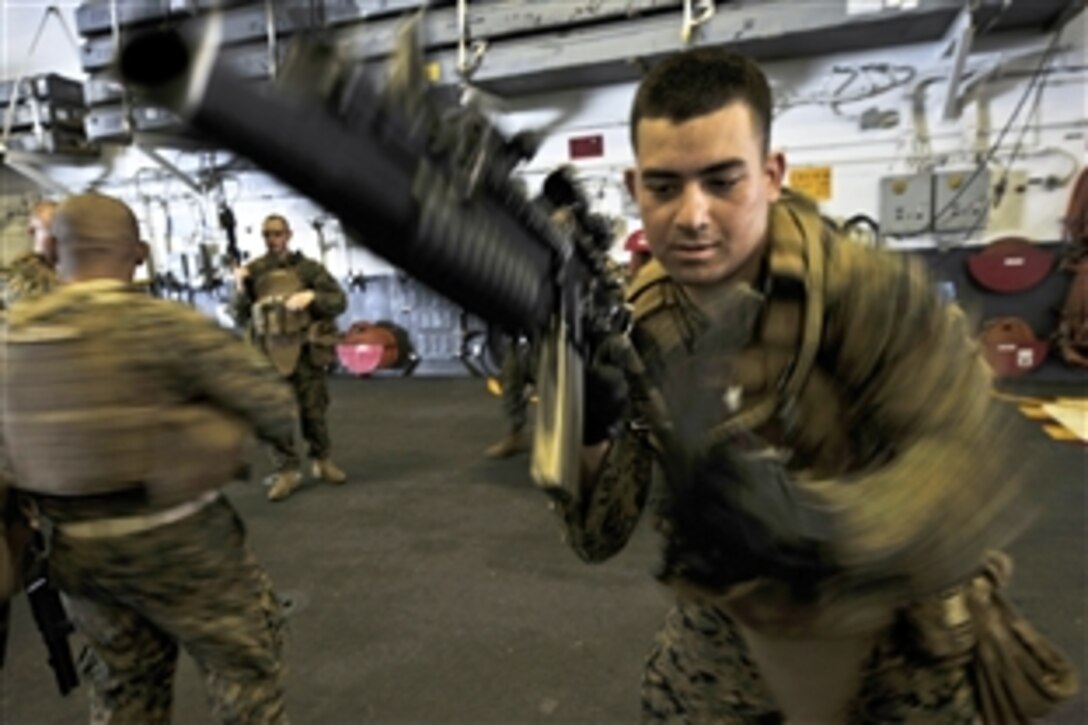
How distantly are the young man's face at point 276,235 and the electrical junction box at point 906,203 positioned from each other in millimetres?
4284

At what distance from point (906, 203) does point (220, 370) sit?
16.9ft

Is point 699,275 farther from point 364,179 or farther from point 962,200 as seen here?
point 962,200

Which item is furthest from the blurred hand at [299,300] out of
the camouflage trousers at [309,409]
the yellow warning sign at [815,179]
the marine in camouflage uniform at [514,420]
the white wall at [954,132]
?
the yellow warning sign at [815,179]

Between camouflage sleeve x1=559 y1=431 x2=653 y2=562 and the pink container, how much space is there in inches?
237

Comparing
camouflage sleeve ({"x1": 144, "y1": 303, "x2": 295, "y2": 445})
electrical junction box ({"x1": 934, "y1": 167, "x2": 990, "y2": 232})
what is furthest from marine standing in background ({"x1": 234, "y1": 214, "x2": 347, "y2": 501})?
electrical junction box ({"x1": 934, "y1": 167, "x2": 990, "y2": 232})

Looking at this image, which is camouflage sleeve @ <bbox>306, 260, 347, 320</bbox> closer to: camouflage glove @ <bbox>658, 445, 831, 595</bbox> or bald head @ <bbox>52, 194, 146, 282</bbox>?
bald head @ <bbox>52, 194, 146, 282</bbox>

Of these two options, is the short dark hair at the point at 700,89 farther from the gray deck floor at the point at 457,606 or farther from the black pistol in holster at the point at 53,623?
the black pistol in holster at the point at 53,623

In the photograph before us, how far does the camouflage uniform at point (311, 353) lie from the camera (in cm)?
361

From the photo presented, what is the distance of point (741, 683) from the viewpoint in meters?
1.01

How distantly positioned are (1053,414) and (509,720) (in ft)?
13.2

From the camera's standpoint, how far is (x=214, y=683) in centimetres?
142

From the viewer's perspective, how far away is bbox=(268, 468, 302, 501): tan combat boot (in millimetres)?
3520

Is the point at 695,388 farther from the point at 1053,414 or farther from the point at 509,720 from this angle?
the point at 1053,414

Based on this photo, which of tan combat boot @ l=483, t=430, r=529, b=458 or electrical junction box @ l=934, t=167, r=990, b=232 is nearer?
tan combat boot @ l=483, t=430, r=529, b=458
